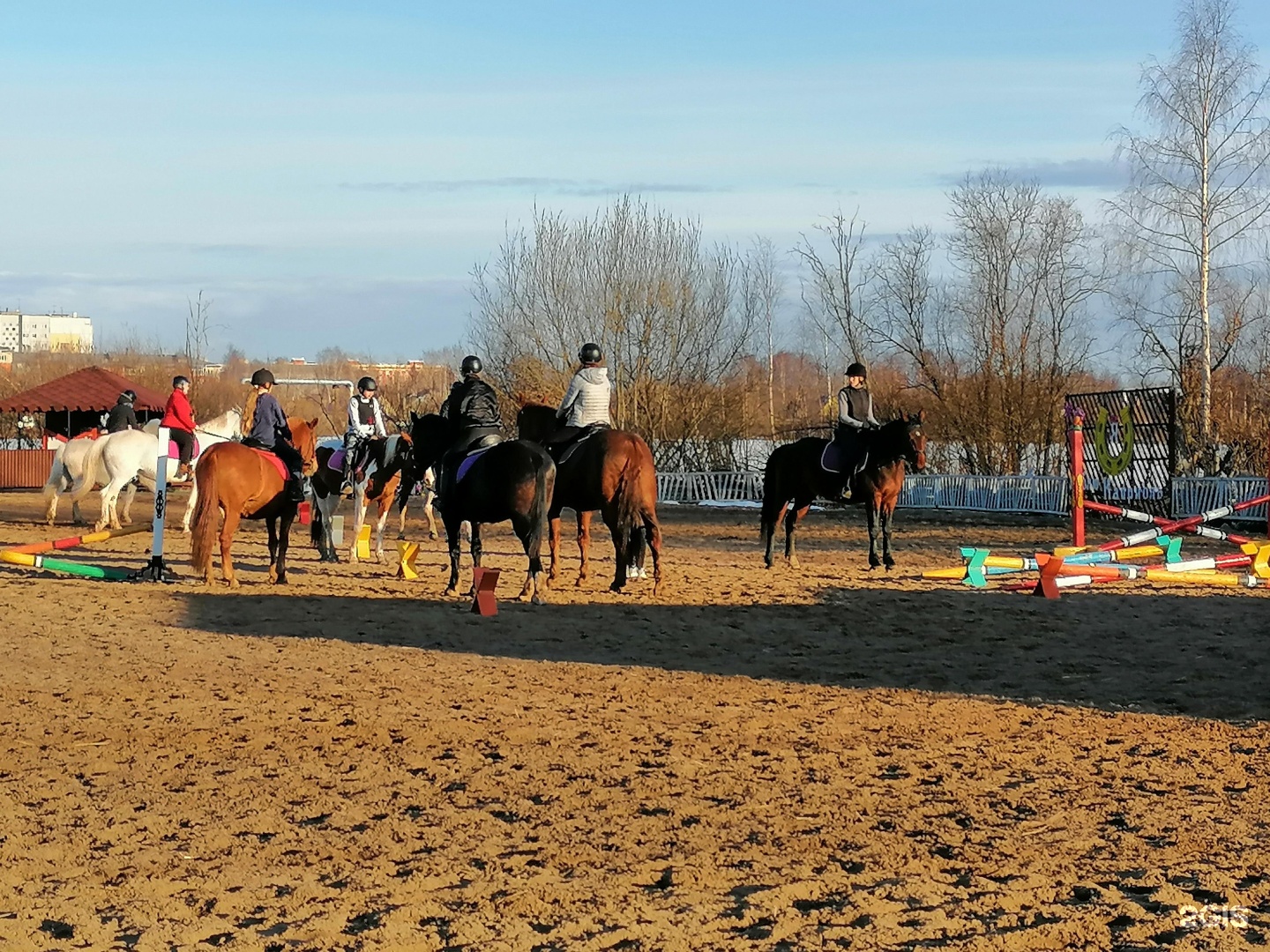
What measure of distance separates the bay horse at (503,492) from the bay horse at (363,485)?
335 centimetres

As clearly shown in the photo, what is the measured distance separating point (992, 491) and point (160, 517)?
67.4 feet

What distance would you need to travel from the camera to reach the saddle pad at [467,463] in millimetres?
13922

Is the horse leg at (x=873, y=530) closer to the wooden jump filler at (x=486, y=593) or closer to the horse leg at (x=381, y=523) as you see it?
the wooden jump filler at (x=486, y=593)

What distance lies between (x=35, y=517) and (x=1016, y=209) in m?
25.3

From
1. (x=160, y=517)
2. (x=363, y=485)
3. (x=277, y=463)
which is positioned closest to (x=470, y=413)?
(x=277, y=463)

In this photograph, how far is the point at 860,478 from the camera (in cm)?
1719

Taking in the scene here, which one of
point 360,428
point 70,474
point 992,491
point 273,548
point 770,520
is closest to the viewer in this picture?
point 273,548

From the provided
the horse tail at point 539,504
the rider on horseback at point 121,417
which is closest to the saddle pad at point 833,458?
the horse tail at point 539,504

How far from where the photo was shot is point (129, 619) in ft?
42.4

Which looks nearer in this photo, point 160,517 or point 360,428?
point 160,517

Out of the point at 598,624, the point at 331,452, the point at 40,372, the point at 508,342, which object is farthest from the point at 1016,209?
the point at 40,372

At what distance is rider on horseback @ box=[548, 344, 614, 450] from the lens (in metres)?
14.9

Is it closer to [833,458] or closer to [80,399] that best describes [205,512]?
[833,458]

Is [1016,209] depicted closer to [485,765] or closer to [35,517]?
[35,517]
